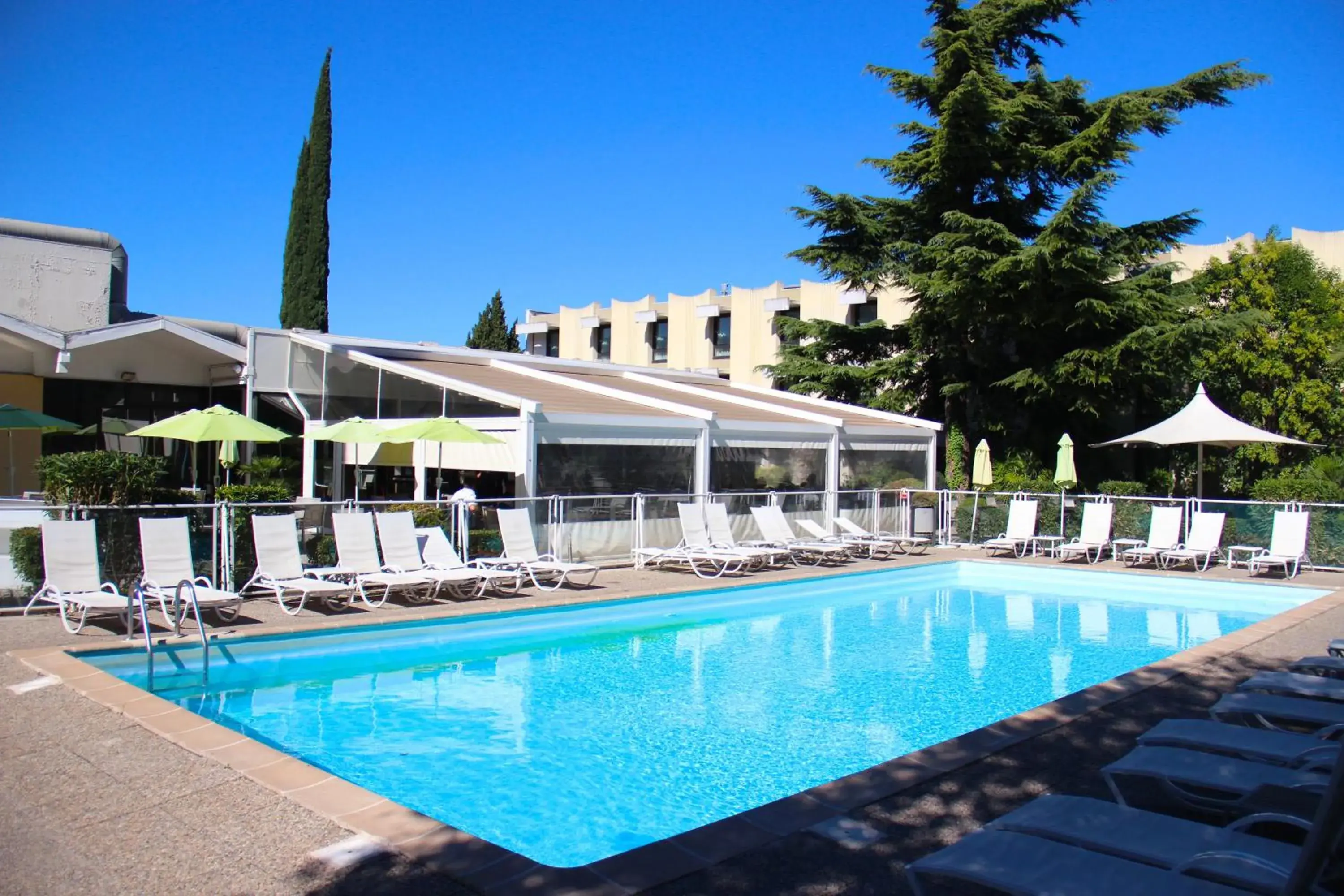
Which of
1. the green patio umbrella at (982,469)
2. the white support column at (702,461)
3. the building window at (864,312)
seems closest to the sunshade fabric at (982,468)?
the green patio umbrella at (982,469)

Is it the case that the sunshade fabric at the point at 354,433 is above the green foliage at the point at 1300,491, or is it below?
above

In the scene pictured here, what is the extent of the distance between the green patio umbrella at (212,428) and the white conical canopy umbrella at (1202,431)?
51.3ft

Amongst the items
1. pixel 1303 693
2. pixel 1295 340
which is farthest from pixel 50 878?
pixel 1295 340

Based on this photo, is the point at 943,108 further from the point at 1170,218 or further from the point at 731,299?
the point at 731,299

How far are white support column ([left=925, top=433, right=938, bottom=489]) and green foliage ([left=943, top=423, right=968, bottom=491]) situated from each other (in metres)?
3.77

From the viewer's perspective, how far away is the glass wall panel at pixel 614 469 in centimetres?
1431

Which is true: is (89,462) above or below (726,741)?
above

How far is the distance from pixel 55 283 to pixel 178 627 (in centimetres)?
1687

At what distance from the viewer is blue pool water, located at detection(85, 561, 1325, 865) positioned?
246 inches

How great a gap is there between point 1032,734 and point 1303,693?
166 cm

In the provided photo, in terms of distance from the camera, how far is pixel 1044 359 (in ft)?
79.3

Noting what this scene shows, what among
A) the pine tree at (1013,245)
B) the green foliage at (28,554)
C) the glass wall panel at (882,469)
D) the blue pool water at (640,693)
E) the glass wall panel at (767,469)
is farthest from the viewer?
the pine tree at (1013,245)

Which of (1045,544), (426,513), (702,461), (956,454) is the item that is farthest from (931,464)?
(426,513)

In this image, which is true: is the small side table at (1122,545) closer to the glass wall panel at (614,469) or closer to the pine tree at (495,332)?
the glass wall panel at (614,469)
